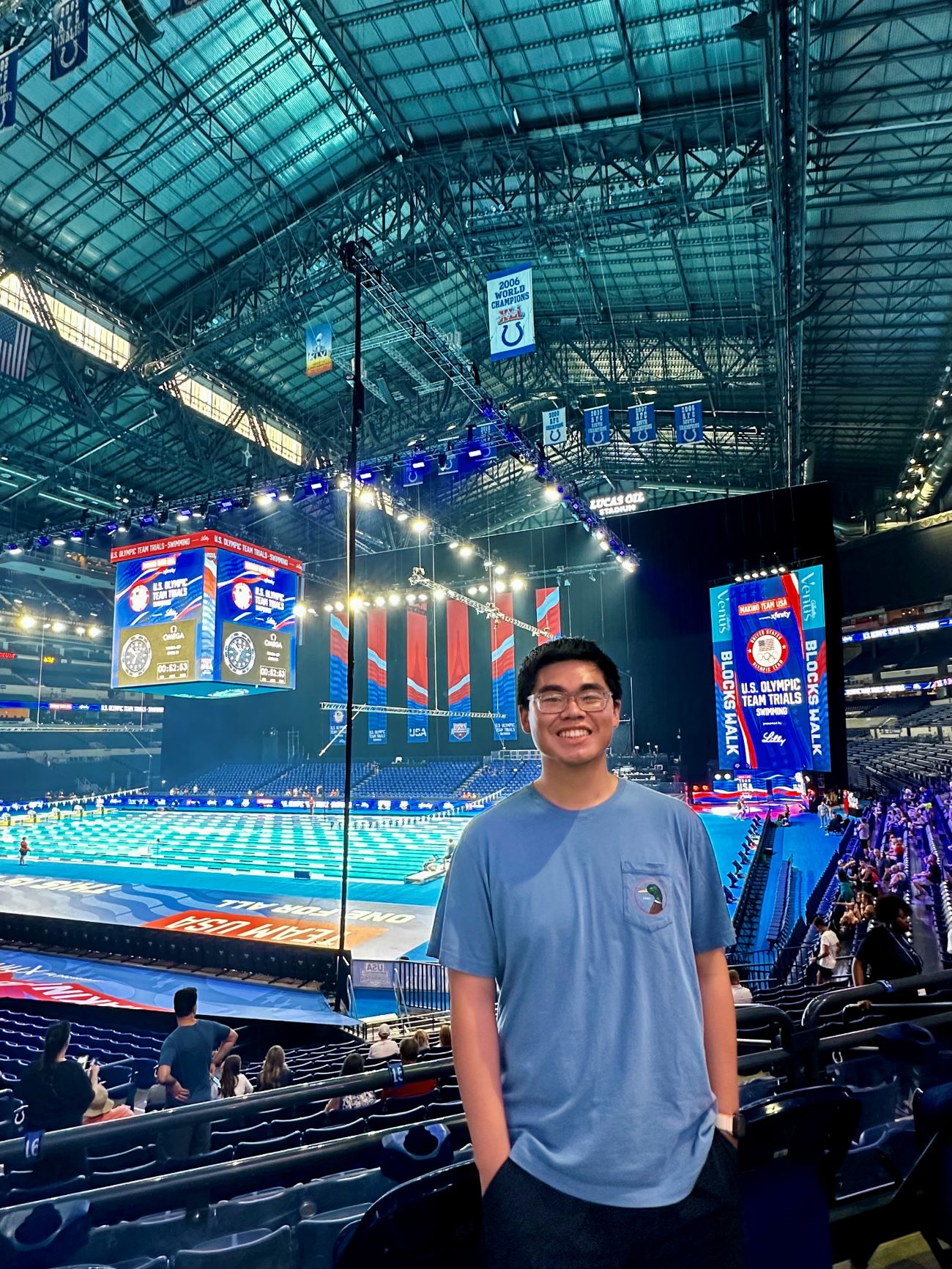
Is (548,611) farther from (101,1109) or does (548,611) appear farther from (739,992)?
(101,1109)

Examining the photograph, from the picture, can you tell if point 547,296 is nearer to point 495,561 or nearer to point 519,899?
point 495,561

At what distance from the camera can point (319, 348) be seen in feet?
50.6

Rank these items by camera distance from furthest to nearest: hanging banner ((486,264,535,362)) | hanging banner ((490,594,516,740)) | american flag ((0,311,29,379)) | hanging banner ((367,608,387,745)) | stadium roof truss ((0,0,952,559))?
hanging banner ((367,608,387,745))
hanging banner ((490,594,516,740))
american flag ((0,311,29,379))
stadium roof truss ((0,0,952,559))
hanging banner ((486,264,535,362))

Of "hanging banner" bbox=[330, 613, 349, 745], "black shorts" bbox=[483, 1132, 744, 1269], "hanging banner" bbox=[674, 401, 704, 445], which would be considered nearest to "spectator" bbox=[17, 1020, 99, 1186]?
"black shorts" bbox=[483, 1132, 744, 1269]

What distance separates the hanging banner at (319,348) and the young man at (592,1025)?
15.1m

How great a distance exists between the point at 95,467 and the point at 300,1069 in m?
25.7

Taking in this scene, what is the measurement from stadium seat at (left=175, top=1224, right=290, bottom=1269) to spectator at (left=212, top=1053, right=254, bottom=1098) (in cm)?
417

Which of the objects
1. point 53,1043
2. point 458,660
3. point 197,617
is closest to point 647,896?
point 53,1043

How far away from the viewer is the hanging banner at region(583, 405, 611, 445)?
60.6 ft

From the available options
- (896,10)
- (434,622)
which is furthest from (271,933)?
(434,622)

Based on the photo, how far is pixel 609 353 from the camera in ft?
81.5

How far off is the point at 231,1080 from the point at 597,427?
16.6 m

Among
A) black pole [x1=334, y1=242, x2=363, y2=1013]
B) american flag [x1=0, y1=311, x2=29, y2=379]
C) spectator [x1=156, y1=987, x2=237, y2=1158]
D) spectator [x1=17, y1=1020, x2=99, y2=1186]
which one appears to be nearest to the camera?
spectator [x1=17, y1=1020, x2=99, y2=1186]

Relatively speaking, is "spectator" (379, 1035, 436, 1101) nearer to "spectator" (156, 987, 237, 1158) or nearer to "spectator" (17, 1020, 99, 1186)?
"spectator" (156, 987, 237, 1158)
